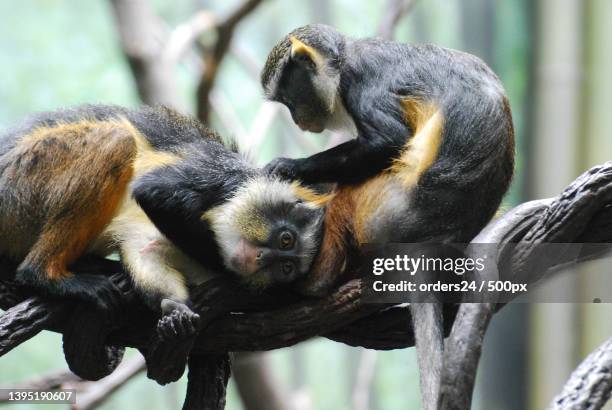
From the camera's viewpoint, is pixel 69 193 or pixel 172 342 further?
pixel 69 193

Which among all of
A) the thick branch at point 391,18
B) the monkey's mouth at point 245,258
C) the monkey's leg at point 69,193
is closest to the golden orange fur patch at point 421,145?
the monkey's mouth at point 245,258

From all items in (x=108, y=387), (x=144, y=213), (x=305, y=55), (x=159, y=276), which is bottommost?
(x=108, y=387)

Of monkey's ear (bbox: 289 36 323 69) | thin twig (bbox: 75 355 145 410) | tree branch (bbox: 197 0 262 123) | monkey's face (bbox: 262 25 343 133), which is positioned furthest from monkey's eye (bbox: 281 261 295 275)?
tree branch (bbox: 197 0 262 123)

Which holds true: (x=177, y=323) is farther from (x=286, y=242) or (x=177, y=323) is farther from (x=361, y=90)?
(x=361, y=90)

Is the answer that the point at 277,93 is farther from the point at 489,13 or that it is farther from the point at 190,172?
the point at 489,13

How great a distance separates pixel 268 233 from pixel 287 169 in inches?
15.2

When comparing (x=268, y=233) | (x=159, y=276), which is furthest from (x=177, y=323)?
(x=268, y=233)

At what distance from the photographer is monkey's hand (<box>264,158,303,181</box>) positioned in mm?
3371

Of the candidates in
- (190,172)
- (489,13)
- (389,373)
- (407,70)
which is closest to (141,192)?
(190,172)

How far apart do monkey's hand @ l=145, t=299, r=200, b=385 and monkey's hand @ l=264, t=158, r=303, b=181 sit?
0.79 m

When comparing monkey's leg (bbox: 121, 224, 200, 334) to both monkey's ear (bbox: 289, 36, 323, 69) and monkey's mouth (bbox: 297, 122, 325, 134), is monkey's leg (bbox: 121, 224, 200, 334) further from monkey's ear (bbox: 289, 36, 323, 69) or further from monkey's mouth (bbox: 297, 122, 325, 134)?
monkey's ear (bbox: 289, 36, 323, 69)

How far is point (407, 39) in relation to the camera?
7934 mm

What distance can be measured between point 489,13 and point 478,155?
532 centimetres

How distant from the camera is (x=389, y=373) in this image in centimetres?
767
